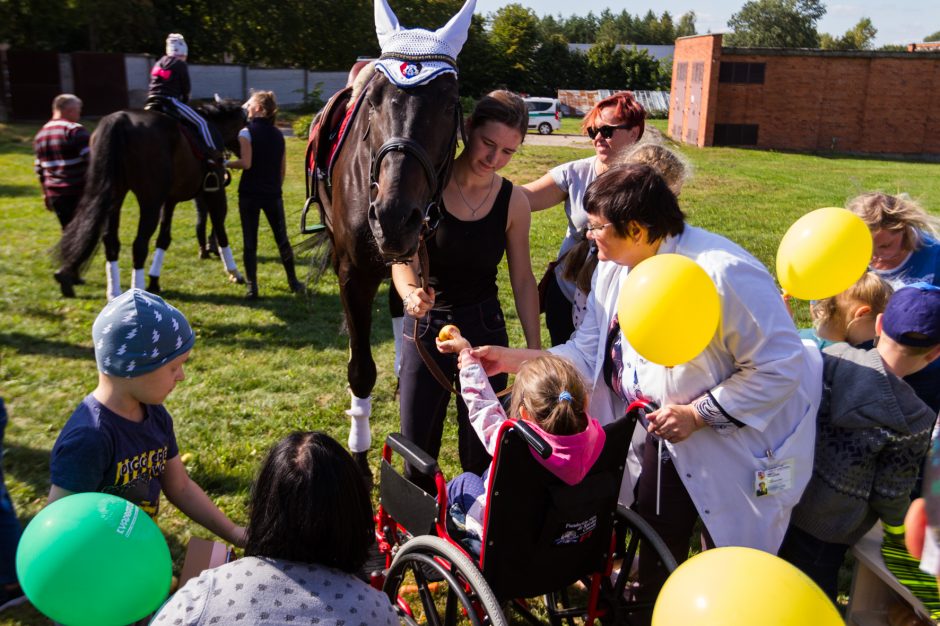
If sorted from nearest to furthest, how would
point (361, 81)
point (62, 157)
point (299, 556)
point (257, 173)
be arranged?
point (299, 556), point (361, 81), point (62, 157), point (257, 173)

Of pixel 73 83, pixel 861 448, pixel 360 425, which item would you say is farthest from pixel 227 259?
pixel 73 83

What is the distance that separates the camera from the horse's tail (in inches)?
276

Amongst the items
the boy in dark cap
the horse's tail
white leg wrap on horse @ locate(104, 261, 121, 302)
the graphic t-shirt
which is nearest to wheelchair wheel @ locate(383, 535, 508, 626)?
the graphic t-shirt

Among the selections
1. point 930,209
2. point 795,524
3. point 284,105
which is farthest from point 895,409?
point 284,105

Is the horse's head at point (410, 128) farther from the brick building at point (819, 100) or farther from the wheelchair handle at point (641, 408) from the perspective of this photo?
the brick building at point (819, 100)

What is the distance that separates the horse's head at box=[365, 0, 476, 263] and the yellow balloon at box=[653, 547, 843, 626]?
1.74 meters

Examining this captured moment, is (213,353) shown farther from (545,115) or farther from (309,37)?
(309,37)

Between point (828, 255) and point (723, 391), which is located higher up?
point (828, 255)

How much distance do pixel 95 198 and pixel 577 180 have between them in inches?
199

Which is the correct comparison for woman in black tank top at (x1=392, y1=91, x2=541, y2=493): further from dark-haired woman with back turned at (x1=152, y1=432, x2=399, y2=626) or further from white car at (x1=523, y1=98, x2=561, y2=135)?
white car at (x1=523, y1=98, x2=561, y2=135)

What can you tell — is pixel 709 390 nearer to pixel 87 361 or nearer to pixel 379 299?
pixel 87 361

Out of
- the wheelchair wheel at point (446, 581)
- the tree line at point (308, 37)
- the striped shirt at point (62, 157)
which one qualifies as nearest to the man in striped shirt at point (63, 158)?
the striped shirt at point (62, 157)

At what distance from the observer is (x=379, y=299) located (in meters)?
8.50

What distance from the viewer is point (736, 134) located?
106 feet
